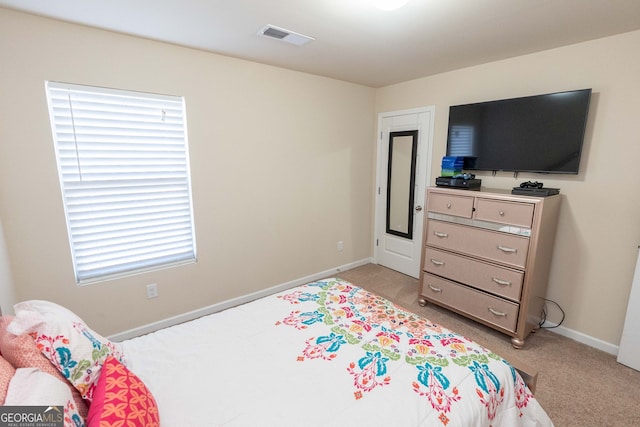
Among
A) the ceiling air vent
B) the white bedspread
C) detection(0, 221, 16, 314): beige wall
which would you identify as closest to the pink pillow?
the white bedspread

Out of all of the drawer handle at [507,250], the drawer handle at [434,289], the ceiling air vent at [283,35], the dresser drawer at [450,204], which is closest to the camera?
the ceiling air vent at [283,35]

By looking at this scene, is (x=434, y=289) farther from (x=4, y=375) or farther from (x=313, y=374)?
(x=4, y=375)

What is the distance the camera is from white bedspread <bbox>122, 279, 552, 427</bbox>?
110 centimetres

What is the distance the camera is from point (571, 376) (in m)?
2.08

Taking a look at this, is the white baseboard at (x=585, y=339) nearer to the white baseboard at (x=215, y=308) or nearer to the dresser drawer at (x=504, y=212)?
the dresser drawer at (x=504, y=212)

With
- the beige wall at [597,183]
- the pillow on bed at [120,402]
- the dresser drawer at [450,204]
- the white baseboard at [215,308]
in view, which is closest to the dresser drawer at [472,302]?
the beige wall at [597,183]

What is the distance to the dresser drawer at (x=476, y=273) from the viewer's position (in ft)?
7.72

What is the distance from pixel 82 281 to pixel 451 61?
143 inches

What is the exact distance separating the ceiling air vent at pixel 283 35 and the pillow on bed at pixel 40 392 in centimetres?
215

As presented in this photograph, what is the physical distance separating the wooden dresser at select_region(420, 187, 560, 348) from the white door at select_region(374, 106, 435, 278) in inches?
28.7

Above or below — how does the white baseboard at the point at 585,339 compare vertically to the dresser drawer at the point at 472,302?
below

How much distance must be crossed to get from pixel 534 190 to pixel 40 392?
2.88 metres

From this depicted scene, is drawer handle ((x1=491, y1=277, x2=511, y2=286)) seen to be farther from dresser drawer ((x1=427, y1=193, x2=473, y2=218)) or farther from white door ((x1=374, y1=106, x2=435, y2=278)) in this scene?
white door ((x1=374, y1=106, x2=435, y2=278))

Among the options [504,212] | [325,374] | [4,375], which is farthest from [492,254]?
[4,375]
